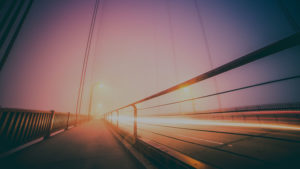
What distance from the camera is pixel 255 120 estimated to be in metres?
9.98

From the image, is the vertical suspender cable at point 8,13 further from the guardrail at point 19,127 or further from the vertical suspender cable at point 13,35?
the guardrail at point 19,127

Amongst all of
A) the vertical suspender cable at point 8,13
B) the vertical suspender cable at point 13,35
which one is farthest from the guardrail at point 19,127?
the vertical suspender cable at point 8,13

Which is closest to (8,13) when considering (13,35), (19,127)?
(13,35)

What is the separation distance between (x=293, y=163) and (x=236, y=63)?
2.73 m

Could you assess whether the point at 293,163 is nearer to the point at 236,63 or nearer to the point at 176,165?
the point at 176,165

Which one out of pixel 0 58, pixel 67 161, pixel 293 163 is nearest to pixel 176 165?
pixel 67 161

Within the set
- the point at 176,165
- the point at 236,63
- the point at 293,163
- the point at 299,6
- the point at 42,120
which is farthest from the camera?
the point at 299,6

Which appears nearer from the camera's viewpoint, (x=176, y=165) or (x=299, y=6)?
(x=176, y=165)

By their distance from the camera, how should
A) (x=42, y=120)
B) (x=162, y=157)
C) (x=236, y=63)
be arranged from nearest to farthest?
(x=236, y=63)
(x=162, y=157)
(x=42, y=120)

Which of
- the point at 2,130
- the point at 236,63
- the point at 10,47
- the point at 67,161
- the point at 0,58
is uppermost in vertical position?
the point at 10,47

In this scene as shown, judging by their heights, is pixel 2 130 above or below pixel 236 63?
below

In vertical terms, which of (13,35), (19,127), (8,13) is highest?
(8,13)

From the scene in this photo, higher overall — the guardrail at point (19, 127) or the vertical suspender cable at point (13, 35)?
the vertical suspender cable at point (13, 35)

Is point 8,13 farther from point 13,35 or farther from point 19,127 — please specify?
point 19,127
